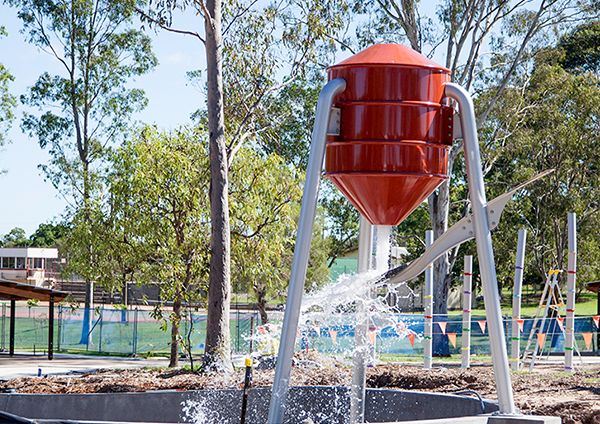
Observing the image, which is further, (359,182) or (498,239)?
(498,239)

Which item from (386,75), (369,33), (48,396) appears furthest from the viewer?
(369,33)

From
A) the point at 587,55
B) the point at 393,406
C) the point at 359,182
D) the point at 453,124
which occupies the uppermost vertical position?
the point at 587,55

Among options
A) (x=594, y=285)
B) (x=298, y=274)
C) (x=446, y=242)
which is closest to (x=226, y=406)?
(x=298, y=274)

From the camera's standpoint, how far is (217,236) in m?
13.1

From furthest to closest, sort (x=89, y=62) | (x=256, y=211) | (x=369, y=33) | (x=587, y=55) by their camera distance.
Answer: (x=587, y=55)
(x=89, y=62)
(x=369, y=33)
(x=256, y=211)

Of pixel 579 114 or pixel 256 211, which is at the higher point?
pixel 579 114

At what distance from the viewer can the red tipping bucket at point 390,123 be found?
479 cm

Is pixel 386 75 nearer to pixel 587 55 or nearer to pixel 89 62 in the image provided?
pixel 89 62

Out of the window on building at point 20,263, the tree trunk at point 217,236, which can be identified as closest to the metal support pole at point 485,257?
the tree trunk at point 217,236

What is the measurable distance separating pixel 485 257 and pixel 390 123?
112 cm

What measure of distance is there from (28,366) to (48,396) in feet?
45.1

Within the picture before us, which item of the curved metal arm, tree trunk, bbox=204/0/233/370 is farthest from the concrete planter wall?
tree trunk, bbox=204/0/233/370

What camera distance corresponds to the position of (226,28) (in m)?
14.6

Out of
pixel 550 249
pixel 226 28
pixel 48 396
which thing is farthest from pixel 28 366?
pixel 550 249
